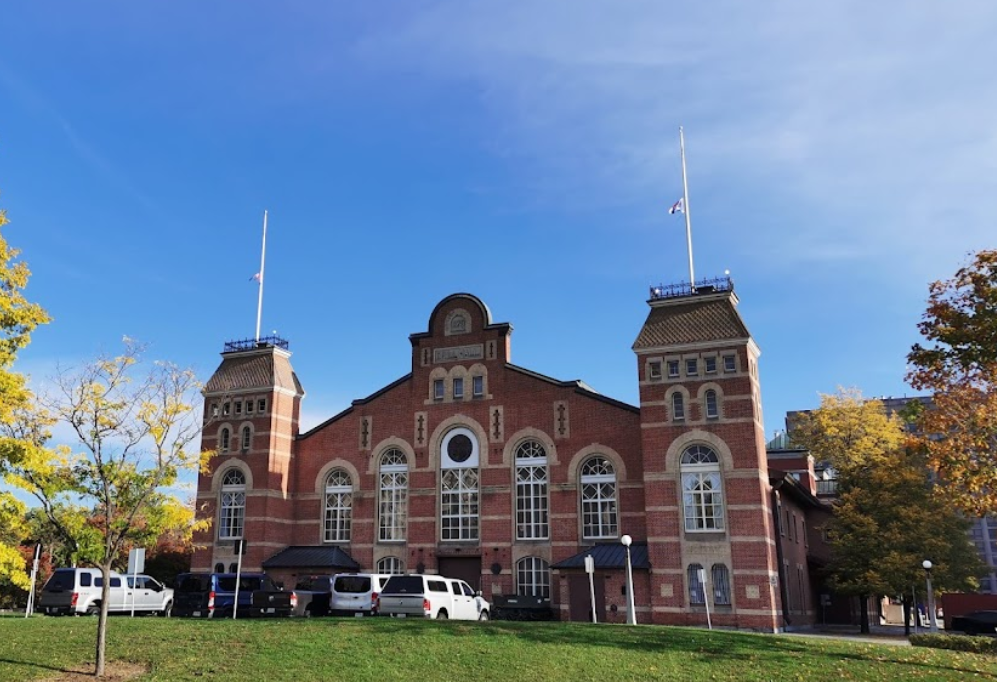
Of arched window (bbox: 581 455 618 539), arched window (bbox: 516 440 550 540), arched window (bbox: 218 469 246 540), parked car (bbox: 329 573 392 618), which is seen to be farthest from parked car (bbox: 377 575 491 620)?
arched window (bbox: 218 469 246 540)

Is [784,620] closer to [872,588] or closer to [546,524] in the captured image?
[872,588]

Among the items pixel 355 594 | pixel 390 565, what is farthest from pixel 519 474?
pixel 355 594

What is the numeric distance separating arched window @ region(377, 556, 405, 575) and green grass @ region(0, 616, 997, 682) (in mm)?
17505

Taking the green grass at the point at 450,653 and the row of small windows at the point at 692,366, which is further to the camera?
the row of small windows at the point at 692,366

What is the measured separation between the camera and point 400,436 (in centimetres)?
4238

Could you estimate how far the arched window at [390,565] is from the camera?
1602 inches

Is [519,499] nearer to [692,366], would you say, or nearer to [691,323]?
[692,366]

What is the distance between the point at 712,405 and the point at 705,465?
103 inches

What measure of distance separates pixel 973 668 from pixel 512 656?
10.8 meters

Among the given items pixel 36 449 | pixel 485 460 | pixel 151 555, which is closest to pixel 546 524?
pixel 485 460

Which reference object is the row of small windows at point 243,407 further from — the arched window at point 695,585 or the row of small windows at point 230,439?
the arched window at point 695,585

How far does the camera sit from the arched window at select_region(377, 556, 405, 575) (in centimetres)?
4069

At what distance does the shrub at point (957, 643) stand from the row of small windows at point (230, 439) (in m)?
32.1

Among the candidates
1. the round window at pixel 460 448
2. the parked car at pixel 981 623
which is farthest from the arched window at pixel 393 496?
the parked car at pixel 981 623
